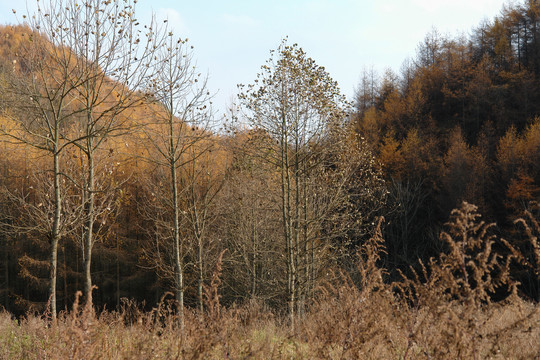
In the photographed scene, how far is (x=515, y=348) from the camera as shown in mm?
5418

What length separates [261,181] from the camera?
15.6m

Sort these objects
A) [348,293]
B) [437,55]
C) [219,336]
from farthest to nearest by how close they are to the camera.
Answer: [437,55] → [348,293] → [219,336]

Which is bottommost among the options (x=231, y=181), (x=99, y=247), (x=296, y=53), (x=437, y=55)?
(x=99, y=247)

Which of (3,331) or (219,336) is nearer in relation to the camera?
(219,336)

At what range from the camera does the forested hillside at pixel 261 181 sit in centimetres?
780

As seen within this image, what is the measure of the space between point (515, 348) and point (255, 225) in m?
13.5

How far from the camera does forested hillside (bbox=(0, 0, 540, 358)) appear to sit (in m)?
7.80

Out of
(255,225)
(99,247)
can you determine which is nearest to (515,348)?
(255,225)

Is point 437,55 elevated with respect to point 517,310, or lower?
elevated

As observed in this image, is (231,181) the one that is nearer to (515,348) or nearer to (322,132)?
(322,132)

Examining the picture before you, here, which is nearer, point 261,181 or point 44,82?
point 44,82

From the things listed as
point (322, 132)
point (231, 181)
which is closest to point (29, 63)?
point (322, 132)

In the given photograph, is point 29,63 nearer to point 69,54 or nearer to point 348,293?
point 69,54

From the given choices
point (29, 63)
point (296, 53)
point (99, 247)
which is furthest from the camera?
point (99, 247)
